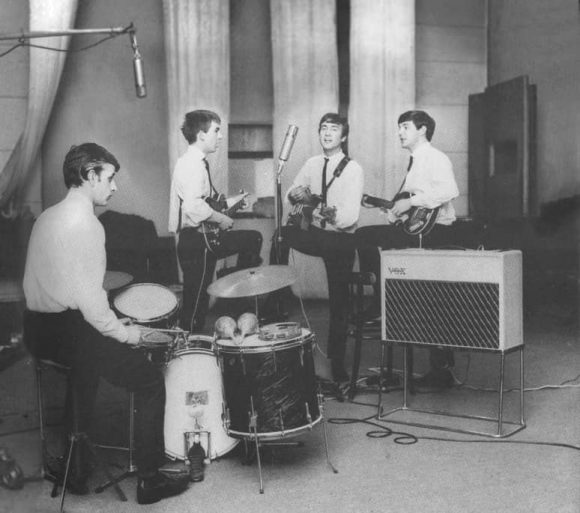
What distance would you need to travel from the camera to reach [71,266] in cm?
273

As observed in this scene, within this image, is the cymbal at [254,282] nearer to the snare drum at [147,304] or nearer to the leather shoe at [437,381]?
the snare drum at [147,304]

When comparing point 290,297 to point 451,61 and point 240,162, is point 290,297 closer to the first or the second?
point 240,162

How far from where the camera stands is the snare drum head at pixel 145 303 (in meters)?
3.06

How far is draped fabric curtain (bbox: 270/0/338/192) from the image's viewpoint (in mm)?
5219

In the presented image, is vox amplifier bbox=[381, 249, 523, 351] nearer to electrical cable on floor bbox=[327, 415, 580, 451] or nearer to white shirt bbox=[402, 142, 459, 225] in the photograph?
electrical cable on floor bbox=[327, 415, 580, 451]

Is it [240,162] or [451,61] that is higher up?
[451,61]

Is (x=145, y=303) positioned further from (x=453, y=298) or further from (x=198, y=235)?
(x=453, y=298)

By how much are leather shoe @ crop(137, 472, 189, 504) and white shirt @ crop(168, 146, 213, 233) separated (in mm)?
1556

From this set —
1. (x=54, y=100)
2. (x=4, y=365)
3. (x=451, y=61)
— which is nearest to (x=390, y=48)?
(x=451, y=61)

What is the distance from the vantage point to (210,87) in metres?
4.72

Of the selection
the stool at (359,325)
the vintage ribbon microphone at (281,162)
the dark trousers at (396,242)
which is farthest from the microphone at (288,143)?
the stool at (359,325)

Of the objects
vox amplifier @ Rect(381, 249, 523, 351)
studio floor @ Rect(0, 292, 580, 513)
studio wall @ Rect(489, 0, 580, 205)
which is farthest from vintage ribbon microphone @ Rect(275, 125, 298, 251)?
studio wall @ Rect(489, 0, 580, 205)

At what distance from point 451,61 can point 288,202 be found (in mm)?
2121

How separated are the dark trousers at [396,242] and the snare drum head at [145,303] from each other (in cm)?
160
